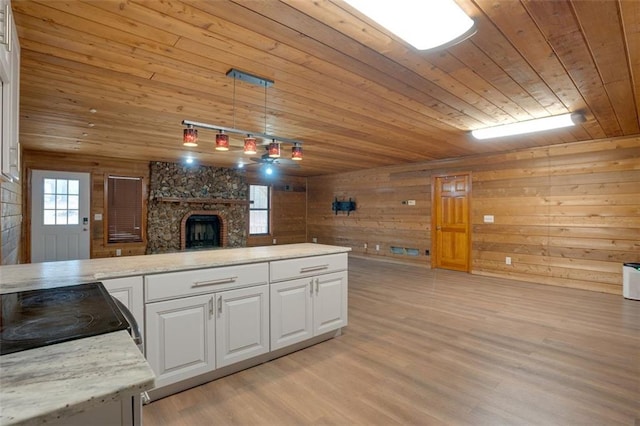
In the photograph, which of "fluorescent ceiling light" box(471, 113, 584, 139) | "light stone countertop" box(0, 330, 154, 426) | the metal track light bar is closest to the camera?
"light stone countertop" box(0, 330, 154, 426)

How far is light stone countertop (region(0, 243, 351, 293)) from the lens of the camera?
1694 millimetres

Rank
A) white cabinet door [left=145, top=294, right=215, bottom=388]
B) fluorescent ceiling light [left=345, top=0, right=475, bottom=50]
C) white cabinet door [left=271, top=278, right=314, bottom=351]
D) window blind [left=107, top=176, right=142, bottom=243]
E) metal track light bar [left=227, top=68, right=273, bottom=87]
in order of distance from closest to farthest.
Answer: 1. fluorescent ceiling light [left=345, top=0, right=475, bottom=50]
2. white cabinet door [left=145, top=294, right=215, bottom=388]
3. metal track light bar [left=227, top=68, right=273, bottom=87]
4. white cabinet door [left=271, top=278, right=314, bottom=351]
5. window blind [left=107, top=176, right=142, bottom=243]

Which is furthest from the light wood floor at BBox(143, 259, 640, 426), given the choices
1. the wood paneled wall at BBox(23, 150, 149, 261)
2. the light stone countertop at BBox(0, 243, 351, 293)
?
the wood paneled wall at BBox(23, 150, 149, 261)

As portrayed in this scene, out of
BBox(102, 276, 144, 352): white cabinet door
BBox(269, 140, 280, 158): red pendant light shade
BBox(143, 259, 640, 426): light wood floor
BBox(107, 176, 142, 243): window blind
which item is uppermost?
BBox(269, 140, 280, 158): red pendant light shade

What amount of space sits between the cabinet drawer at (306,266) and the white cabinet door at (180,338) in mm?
573

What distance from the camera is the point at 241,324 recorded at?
2.49 m

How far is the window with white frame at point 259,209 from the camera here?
907 centimetres

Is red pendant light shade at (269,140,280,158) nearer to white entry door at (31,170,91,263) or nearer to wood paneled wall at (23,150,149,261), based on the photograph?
wood paneled wall at (23,150,149,261)

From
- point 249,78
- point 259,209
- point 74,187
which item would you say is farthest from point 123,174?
point 249,78

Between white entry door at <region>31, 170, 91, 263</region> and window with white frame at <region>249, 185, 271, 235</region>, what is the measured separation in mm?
3678

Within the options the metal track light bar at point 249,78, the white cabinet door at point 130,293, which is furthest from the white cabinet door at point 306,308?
the metal track light bar at point 249,78

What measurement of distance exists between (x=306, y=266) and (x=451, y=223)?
4654mm

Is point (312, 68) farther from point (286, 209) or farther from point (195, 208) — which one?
point (286, 209)

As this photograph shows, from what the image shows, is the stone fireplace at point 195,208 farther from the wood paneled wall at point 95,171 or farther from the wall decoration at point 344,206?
the wall decoration at point 344,206
